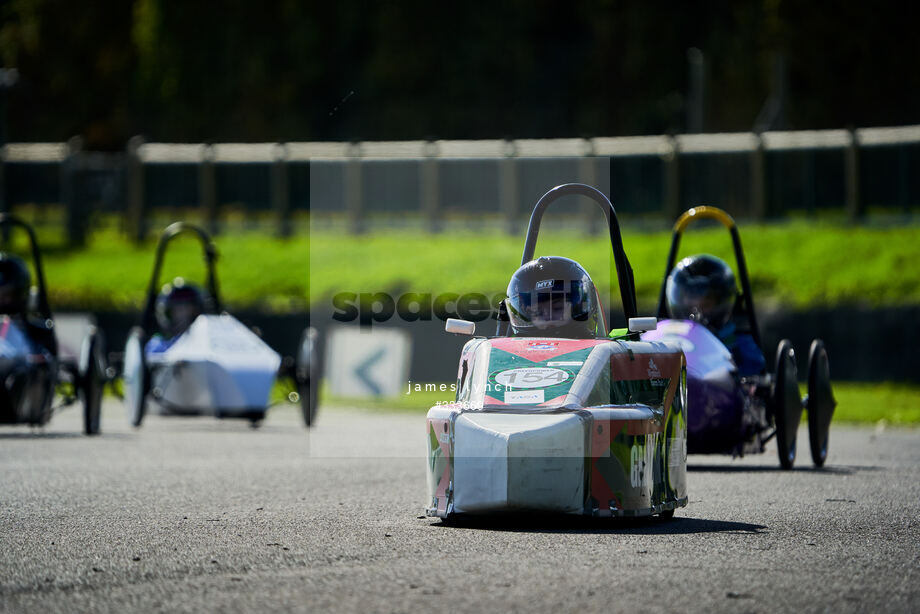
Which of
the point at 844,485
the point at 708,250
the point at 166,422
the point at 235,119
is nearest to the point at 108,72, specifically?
the point at 235,119

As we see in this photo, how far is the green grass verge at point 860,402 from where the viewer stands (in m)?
21.0

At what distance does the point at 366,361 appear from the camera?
2578 cm

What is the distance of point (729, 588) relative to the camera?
7.33 metres

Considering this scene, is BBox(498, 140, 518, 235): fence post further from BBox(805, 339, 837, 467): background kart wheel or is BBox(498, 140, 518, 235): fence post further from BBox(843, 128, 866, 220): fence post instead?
BBox(805, 339, 837, 467): background kart wheel

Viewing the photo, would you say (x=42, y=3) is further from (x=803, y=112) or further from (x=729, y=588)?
(x=729, y=588)

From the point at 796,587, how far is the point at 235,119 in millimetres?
44747

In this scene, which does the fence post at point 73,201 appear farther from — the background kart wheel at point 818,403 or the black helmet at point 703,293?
the background kart wheel at point 818,403

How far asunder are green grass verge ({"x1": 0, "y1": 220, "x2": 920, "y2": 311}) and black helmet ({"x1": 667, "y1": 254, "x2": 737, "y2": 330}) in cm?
925

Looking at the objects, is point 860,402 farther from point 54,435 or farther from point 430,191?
point 430,191

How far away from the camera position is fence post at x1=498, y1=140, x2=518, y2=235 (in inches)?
Result: 1389

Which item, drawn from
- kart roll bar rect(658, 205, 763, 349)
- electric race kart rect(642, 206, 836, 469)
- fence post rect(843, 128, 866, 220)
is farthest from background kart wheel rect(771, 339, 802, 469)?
fence post rect(843, 128, 866, 220)

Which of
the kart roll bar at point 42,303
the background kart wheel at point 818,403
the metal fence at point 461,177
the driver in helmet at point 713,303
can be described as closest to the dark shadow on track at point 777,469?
the background kart wheel at point 818,403

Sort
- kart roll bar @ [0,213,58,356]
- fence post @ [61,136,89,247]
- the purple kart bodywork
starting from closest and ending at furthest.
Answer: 1. the purple kart bodywork
2. kart roll bar @ [0,213,58,356]
3. fence post @ [61,136,89,247]

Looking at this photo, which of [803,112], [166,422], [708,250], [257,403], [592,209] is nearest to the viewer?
[257,403]
